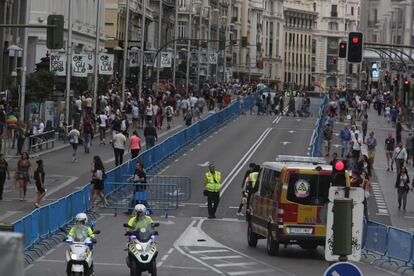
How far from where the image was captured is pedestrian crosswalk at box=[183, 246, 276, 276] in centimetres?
2308

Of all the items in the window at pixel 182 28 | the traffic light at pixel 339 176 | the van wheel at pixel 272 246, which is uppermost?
the window at pixel 182 28

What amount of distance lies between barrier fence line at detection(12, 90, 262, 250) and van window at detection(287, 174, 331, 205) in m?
4.97

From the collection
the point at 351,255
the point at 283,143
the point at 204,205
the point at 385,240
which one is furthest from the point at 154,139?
the point at 351,255

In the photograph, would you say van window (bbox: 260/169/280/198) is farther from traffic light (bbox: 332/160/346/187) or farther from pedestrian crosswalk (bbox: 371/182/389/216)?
traffic light (bbox: 332/160/346/187)

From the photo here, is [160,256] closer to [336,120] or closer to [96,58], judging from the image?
[96,58]

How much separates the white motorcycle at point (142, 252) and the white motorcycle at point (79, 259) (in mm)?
995

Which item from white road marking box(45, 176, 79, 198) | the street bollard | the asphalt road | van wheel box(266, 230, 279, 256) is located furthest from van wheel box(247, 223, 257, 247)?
the street bollard

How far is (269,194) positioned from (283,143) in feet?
103

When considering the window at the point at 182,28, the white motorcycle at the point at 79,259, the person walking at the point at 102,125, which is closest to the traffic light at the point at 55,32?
the white motorcycle at the point at 79,259

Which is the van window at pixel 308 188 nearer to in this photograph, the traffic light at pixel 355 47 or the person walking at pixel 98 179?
the traffic light at pixel 355 47

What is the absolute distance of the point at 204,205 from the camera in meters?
36.4

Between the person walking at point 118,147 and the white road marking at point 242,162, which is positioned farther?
the person walking at point 118,147

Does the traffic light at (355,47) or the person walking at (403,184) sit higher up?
the traffic light at (355,47)

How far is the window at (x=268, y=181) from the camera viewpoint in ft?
84.2
